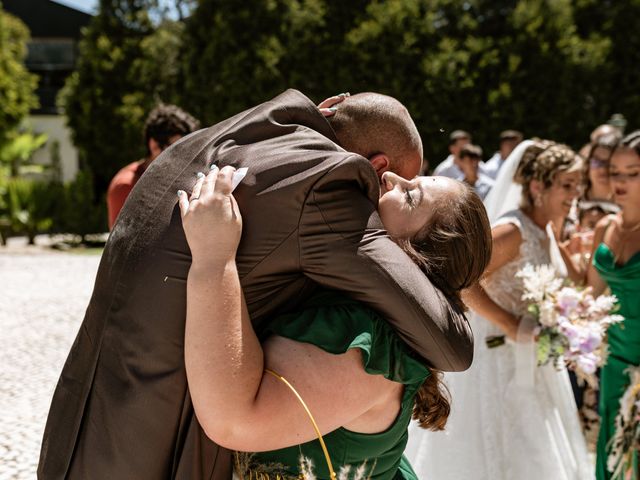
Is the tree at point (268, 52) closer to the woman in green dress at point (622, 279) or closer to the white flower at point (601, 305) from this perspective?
the woman in green dress at point (622, 279)

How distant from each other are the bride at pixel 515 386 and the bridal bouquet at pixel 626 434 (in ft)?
0.61

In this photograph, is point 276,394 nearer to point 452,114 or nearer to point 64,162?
point 452,114

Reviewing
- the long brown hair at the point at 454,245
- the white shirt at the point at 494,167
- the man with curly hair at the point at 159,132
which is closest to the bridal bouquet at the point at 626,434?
the long brown hair at the point at 454,245

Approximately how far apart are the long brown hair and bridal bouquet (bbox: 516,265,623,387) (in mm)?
2233

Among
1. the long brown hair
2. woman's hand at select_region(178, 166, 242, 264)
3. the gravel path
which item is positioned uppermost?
woman's hand at select_region(178, 166, 242, 264)

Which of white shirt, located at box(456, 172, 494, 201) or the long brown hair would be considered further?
white shirt, located at box(456, 172, 494, 201)

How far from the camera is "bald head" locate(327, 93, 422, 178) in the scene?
191 centimetres

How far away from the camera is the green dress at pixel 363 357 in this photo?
1513 millimetres

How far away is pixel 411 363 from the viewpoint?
1.59 meters

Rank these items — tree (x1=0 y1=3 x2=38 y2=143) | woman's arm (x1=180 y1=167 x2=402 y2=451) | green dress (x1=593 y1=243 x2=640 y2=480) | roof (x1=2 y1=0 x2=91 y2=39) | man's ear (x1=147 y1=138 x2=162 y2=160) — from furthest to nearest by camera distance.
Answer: roof (x1=2 y1=0 x2=91 y2=39) → tree (x1=0 y1=3 x2=38 y2=143) → man's ear (x1=147 y1=138 x2=162 y2=160) → green dress (x1=593 y1=243 x2=640 y2=480) → woman's arm (x1=180 y1=167 x2=402 y2=451)

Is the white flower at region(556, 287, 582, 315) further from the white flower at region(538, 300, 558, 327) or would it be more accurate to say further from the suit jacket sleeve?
the suit jacket sleeve

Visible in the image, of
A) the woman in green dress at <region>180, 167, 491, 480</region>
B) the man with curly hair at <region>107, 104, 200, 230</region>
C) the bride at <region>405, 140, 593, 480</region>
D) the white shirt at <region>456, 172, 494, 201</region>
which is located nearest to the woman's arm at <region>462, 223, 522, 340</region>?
the bride at <region>405, 140, 593, 480</region>

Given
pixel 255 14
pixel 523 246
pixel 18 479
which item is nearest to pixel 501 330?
pixel 523 246

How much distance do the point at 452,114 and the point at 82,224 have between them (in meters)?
10.6
